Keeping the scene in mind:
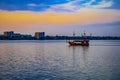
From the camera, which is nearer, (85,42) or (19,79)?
(19,79)

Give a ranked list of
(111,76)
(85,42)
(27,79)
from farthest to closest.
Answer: (85,42), (111,76), (27,79)

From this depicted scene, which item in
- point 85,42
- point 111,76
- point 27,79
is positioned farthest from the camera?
point 85,42

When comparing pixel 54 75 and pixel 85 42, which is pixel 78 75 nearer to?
pixel 54 75

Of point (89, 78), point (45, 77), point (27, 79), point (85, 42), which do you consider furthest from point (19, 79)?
point (85, 42)

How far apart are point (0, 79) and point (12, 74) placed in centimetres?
236

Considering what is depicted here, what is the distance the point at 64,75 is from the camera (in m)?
22.2

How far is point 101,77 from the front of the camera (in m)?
21.2

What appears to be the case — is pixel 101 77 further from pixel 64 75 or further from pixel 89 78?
pixel 64 75

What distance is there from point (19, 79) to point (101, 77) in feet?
22.6

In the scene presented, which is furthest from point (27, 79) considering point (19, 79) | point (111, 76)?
point (111, 76)

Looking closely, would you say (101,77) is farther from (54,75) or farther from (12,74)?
(12,74)

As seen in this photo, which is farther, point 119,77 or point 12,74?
point 12,74

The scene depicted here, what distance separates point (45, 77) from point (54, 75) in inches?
52.0

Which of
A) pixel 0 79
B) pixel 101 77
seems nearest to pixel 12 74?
pixel 0 79
